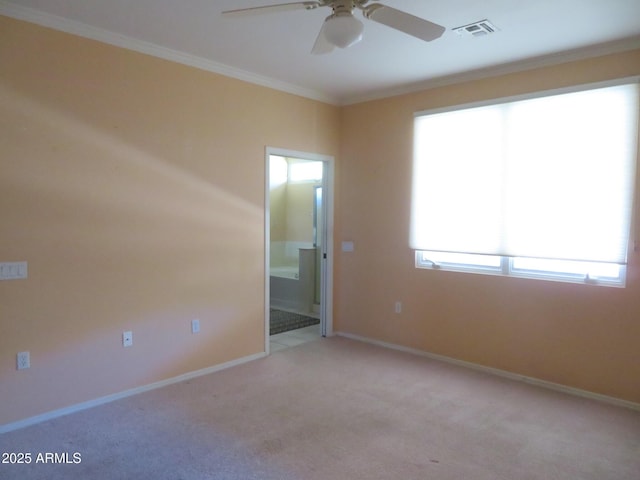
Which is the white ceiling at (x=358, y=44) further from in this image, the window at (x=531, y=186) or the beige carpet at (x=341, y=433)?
the beige carpet at (x=341, y=433)

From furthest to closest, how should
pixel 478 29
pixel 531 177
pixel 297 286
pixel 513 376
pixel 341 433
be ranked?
→ 1. pixel 297 286
2. pixel 513 376
3. pixel 531 177
4. pixel 478 29
5. pixel 341 433

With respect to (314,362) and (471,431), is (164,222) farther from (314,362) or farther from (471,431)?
(471,431)

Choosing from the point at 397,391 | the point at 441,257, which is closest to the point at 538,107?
the point at 441,257

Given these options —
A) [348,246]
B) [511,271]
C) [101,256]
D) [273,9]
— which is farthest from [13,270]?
[511,271]

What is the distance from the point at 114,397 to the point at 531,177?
3.75 meters

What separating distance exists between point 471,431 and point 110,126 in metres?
3.31

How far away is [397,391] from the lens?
354 centimetres

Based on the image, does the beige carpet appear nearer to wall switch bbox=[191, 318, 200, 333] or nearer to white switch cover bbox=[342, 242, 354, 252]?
wall switch bbox=[191, 318, 200, 333]

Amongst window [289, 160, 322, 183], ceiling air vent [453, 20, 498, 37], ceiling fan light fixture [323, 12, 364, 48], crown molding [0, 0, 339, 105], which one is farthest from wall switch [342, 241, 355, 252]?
ceiling fan light fixture [323, 12, 364, 48]

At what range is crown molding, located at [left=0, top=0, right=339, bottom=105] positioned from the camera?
9.26ft

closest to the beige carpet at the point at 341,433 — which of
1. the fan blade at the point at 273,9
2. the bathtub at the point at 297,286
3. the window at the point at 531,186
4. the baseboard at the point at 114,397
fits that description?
the baseboard at the point at 114,397

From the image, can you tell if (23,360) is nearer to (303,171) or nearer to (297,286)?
(297,286)

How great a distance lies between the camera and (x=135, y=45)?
3342mm

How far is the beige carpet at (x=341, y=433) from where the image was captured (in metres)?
2.43
